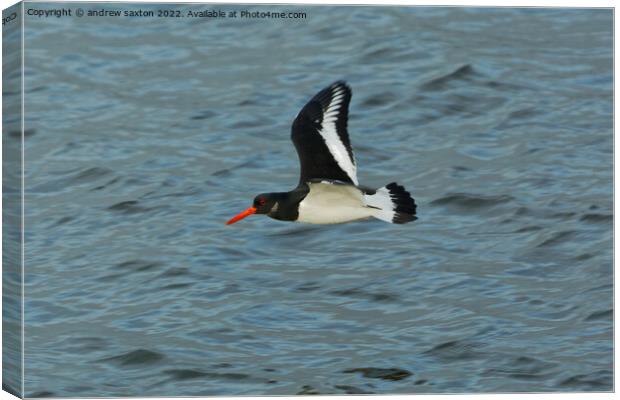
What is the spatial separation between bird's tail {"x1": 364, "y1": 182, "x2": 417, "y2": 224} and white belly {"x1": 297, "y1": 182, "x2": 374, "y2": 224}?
0.20 metres

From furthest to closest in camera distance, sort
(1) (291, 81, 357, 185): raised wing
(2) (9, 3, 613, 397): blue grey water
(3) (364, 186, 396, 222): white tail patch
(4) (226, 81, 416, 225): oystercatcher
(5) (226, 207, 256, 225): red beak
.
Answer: (1) (291, 81, 357, 185): raised wing
(5) (226, 207, 256, 225): red beak
(4) (226, 81, 416, 225): oystercatcher
(3) (364, 186, 396, 222): white tail patch
(2) (9, 3, 613, 397): blue grey water

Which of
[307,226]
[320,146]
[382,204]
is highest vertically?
[320,146]

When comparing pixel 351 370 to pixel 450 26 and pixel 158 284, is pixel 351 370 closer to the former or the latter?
pixel 158 284

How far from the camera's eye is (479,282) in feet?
29.3

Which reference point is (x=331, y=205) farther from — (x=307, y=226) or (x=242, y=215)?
(x=242, y=215)

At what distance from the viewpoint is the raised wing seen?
937 centimetres

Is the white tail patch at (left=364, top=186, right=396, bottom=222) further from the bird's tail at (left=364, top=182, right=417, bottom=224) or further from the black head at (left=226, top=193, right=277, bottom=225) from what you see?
the black head at (left=226, top=193, right=277, bottom=225)

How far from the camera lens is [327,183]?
9.20m

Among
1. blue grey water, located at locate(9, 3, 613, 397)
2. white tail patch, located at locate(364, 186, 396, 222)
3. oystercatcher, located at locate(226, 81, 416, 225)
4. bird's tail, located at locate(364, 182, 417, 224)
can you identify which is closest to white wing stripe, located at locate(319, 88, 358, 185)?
oystercatcher, located at locate(226, 81, 416, 225)

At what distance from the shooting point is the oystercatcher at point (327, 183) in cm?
911

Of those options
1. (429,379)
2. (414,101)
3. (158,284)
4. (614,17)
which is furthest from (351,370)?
(614,17)

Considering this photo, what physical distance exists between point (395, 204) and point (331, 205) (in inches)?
20.9

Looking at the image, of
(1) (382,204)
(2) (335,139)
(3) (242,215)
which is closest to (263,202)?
(3) (242,215)

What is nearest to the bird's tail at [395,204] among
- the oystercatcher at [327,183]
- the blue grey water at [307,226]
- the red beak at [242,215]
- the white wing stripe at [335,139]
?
the oystercatcher at [327,183]
